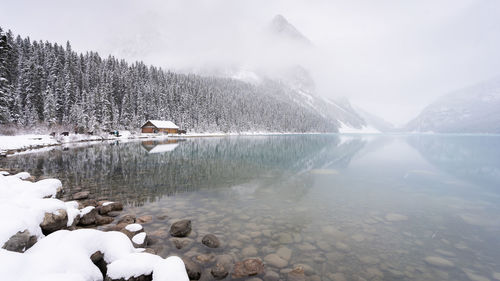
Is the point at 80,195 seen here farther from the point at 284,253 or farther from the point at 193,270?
the point at 284,253

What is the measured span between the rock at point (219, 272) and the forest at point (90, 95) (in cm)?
4529

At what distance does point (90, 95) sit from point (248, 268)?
8220 cm

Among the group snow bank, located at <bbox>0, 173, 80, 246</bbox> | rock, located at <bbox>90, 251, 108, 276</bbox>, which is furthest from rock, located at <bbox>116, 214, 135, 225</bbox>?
rock, located at <bbox>90, 251, 108, 276</bbox>

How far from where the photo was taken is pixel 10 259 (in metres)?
4.22

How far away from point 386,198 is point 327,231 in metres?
8.69

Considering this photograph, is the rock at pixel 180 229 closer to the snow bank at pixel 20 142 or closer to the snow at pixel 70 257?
the snow at pixel 70 257

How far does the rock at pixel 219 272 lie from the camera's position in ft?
20.6

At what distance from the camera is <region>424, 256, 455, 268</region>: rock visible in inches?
302

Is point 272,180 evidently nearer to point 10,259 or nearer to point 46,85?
point 10,259

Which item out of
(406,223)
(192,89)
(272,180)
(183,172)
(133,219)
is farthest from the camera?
(192,89)

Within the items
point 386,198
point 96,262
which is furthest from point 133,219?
point 386,198

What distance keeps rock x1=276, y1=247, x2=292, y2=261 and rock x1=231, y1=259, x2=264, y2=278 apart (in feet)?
3.42

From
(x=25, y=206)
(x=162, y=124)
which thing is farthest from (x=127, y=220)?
(x=162, y=124)

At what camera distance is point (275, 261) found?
285 inches
